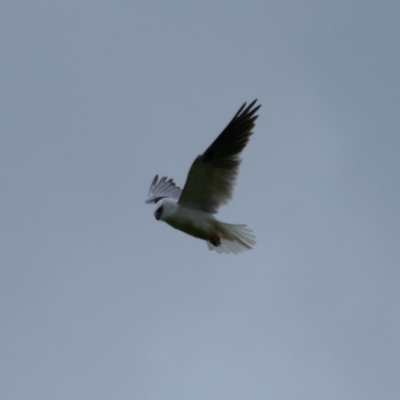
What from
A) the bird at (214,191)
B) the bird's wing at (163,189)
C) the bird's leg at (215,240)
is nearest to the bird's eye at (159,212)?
the bird at (214,191)

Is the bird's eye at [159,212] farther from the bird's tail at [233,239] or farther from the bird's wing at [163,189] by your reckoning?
the bird's wing at [163,189]

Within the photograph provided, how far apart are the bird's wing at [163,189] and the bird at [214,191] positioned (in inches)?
111

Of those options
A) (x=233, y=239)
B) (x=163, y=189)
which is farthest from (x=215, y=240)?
(x=163, y=189)

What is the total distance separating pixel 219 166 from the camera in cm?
1388

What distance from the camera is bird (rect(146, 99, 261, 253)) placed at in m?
13.8

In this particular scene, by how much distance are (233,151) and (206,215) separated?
96 centimetres

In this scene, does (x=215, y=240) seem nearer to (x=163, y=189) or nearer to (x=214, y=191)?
(x=214, y=191)

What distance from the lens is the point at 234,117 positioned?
1373 cm

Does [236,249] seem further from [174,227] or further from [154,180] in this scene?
[154,180]

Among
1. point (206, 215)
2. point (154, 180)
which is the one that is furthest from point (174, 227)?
point (154, 180)

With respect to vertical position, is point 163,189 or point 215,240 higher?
point 163,189

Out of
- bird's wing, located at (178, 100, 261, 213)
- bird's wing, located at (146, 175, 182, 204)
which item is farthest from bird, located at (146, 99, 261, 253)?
bird's wing, located at (146, 175, 182, 204)

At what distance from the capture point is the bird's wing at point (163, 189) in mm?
17344

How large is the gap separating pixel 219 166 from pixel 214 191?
42cm
